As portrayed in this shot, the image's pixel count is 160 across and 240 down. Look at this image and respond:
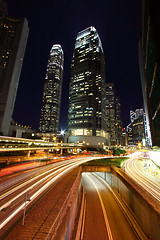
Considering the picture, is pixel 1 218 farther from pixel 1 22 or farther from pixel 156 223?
pixel 1 22

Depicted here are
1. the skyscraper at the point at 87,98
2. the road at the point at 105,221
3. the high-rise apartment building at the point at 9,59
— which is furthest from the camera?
the skyscraper at the point at 87,98

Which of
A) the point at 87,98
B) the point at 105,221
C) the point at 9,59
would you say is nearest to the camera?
the point at 105,221

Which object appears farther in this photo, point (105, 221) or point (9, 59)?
point (9, 59)

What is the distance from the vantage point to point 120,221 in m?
13.6

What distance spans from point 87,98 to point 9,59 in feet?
260

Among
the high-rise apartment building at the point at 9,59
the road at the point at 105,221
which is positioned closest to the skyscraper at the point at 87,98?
the high-rise apartment building at the point at 9,59

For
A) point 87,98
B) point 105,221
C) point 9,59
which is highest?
point 9,59

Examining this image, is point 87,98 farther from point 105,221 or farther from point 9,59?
point 105,221

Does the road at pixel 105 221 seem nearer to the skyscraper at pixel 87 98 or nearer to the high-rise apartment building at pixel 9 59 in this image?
the high-rise apartment building at pixel 9 59

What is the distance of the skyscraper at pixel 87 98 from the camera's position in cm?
11206

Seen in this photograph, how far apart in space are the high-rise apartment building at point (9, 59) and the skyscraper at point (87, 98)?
6151 centimetres

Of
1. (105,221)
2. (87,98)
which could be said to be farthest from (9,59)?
(105,221)

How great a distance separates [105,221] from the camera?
13555mm

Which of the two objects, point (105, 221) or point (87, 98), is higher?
point (87, 98)
